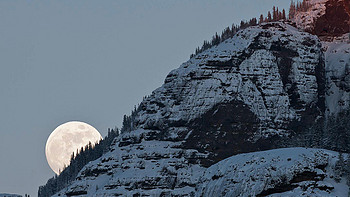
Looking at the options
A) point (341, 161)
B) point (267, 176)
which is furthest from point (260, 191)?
point (341, 161)

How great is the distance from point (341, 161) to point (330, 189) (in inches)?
324

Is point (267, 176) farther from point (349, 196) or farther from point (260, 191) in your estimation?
point (349, 196)

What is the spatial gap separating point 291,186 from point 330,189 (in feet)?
24.8

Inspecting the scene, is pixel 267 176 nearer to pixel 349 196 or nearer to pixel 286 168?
pixel 286 168

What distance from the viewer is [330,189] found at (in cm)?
19400

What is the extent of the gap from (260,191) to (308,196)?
12.1 metres

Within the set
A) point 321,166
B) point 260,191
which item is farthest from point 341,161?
point 260,191

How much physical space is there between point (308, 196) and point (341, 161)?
13.2 m

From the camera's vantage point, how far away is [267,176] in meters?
200

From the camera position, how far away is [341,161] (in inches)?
7864

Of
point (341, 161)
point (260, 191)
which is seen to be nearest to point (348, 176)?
point (341, 161)

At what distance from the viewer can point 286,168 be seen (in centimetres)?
19812

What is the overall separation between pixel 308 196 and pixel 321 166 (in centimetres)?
1067

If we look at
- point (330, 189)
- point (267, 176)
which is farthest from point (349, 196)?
point (267, 176)
